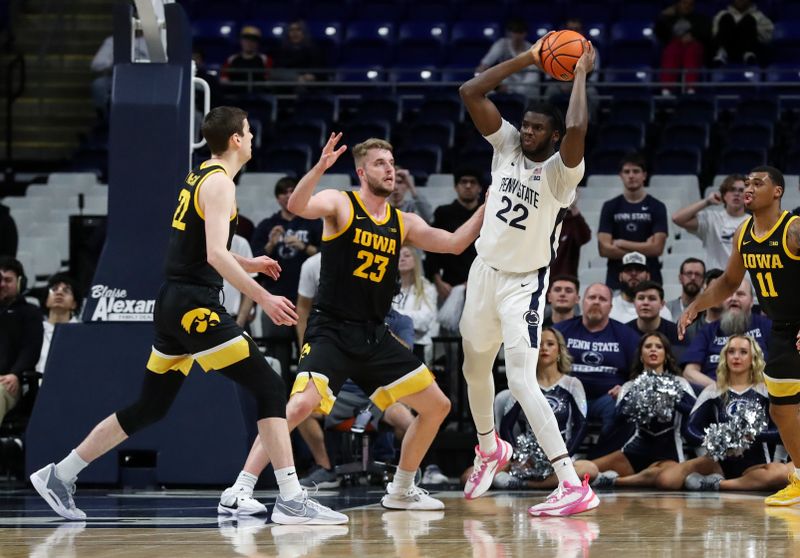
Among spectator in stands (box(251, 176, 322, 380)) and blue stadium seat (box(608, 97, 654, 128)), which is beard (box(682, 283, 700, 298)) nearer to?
spectator in stands (box(251, 176, 322, 380))

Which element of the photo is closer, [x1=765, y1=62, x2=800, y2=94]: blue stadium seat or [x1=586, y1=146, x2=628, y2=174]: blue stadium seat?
[x1=586, y1=146, x2=628, y2=174]: blue stadium seat

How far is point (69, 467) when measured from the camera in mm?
7523

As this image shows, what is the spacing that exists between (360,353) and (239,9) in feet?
41.5

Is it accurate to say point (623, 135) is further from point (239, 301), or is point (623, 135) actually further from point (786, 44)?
point (239, 301)

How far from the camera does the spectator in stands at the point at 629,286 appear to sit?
36.9ft

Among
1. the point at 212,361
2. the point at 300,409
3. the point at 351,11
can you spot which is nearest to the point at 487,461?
the point at 300,409

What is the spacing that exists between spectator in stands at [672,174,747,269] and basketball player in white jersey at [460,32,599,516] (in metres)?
3.89

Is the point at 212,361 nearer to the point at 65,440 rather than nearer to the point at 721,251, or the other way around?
the point at 65,440

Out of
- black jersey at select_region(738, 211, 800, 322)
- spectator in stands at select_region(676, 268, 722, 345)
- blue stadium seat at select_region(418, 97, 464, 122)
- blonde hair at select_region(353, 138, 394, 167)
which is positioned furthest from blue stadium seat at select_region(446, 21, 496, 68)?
blonde hair at select_region(353, 138, 394, 167)

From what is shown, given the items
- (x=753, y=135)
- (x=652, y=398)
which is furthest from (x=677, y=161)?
(x=652, y=398)

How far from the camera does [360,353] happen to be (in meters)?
7.76

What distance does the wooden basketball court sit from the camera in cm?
598

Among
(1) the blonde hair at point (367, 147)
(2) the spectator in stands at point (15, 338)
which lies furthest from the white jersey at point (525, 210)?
(2) the spectator in stands at point (15, 338)

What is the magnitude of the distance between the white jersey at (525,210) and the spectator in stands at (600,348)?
9.07 ft
